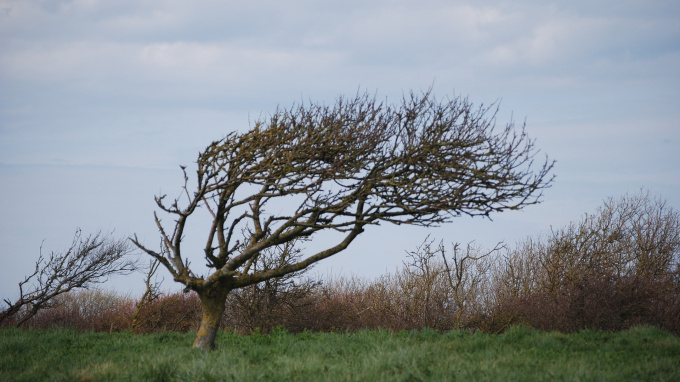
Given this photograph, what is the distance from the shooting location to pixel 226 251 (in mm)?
13602

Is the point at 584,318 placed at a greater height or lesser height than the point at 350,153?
lesser

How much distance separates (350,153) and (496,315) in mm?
11331

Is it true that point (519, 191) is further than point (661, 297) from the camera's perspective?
No

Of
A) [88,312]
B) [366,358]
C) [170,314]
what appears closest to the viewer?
[366,358]

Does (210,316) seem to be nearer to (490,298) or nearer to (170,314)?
(170,314)

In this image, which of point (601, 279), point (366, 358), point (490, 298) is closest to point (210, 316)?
point (366, 358)

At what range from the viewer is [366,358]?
991cm

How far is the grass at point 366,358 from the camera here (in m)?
8.95

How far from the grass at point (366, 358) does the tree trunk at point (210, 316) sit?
618mm

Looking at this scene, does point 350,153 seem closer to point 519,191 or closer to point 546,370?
point 519,191

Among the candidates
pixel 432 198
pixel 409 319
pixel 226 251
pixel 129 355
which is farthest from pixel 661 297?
pixel 129 355

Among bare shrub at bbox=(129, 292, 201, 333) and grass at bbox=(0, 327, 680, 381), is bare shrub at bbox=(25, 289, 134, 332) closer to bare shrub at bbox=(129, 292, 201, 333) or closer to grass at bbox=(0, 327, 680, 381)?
bare shrub at bbox=(129, 292, 201, 333)

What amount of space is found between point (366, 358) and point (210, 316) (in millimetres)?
4945

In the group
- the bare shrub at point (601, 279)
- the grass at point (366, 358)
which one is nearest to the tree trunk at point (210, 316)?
the grass at point (366, 358)
